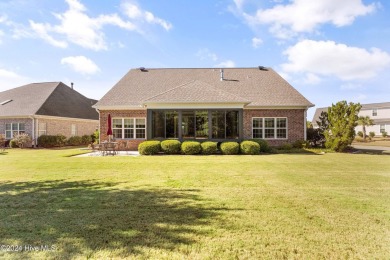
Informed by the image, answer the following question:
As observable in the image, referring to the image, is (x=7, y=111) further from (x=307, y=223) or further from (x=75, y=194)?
(x=307, y=223)

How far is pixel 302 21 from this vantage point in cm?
1413

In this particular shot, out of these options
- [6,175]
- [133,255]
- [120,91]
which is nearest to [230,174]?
[133,255]

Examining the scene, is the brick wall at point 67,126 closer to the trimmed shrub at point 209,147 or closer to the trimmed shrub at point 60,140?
the trimmed shrub at point 60,140

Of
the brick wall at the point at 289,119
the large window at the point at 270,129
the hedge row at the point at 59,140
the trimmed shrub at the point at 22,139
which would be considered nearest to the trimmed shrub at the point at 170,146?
the brick wall at the point at 289,119

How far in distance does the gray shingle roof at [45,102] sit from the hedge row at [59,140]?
263 centimetres

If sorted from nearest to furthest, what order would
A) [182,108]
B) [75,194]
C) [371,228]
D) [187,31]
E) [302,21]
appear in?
[371,228], [75,194], [302,21], [187,31], [182,108]

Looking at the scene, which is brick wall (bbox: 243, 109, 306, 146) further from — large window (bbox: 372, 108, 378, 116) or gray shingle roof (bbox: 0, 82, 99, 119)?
large window (bbox: 372, 108, 378, 116)

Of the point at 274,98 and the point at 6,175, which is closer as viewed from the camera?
the point at 6,175

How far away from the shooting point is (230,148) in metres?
17.4

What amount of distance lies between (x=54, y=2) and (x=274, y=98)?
686 inches

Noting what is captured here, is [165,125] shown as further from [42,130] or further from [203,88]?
[42,130]

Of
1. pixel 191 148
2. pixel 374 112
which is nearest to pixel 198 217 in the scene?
pixel 191 148

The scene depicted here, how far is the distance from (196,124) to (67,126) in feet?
58.7

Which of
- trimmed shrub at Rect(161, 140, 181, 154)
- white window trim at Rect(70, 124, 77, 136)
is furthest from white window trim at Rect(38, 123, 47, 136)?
trimmed shrub at Rect(161, 140, 181, 154)
